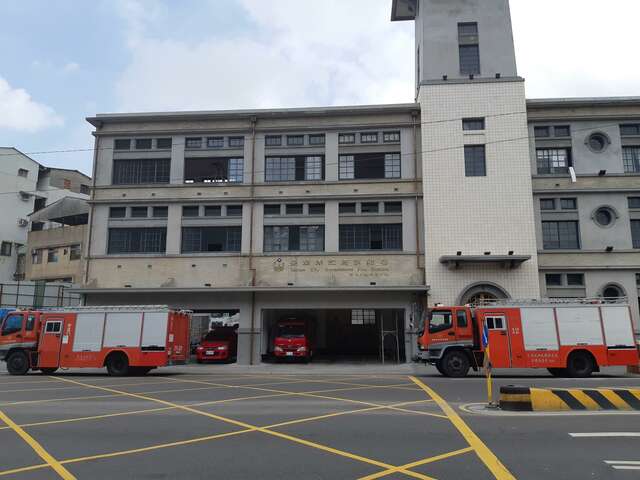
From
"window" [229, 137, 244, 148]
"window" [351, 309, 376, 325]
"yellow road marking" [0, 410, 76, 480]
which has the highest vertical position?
"window" [229, 137, 244, 148]

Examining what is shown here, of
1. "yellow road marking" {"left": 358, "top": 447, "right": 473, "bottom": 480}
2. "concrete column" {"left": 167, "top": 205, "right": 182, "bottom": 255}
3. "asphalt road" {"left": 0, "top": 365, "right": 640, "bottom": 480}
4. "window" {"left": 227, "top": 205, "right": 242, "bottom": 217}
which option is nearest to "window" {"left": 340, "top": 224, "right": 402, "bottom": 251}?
"window" {"left": 227, "top": 205, "right": 242, "bottom": 217}

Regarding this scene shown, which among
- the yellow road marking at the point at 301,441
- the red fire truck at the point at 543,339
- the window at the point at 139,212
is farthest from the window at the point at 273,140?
the yellow road marking at the point at 301,441

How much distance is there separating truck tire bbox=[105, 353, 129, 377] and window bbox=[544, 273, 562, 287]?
68.2 ft

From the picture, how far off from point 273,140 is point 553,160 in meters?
15.7

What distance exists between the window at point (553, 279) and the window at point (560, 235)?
1.44m

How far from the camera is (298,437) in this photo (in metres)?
8.12

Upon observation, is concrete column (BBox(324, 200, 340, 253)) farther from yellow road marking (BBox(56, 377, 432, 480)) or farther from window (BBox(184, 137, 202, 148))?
yellow road marking (BBox(56, 377, 432, 480))

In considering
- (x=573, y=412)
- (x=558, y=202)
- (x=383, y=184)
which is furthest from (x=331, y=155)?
(x=573, y=412)

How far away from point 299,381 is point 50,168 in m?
50.2

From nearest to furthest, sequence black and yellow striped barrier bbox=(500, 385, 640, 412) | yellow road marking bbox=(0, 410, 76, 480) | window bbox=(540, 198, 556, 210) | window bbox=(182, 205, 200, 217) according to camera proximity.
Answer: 1. yellow road marking bbox=(0, 410, 76, 480)
2. black and yellow striped barrier bbox=(500, 385, 640, 412)
3. window bbox=(540, 198, 556, 210)
4. window bbox=(182, 205, 200, 217)

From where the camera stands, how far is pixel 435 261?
2528 centimetres

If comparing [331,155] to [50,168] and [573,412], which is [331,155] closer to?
[573,412]

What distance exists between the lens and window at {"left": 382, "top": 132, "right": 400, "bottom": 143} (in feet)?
90.1

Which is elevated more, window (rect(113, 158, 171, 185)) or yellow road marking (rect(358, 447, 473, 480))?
window (rect(113, 158, 171, 185))
